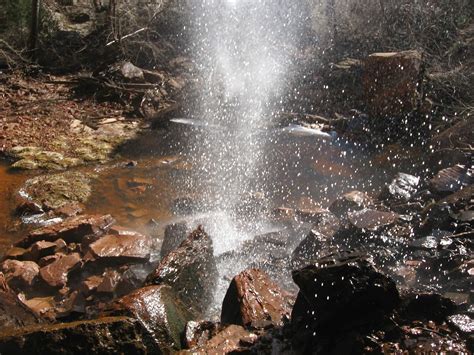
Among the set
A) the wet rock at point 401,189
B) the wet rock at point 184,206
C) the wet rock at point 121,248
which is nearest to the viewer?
the wet rock at point 121,248

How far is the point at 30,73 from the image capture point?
11.7 m

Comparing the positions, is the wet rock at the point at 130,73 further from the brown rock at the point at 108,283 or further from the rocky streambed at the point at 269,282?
the brown rock at the point at 108,283

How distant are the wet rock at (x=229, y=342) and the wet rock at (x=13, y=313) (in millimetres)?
1559

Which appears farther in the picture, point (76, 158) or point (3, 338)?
point (76, 158)

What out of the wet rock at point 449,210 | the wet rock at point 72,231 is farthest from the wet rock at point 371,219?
the wet rock at point 72,231

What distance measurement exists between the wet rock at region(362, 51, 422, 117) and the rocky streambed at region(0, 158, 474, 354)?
3223 mm

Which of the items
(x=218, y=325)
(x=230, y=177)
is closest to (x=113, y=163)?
(x=230, y=177)

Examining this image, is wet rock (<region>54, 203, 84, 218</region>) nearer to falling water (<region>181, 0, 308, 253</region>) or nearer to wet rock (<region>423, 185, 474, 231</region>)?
falling water (<region>181, 0, 308, 253</region>)

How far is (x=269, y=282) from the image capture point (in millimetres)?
4078

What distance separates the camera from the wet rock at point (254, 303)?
3592mm

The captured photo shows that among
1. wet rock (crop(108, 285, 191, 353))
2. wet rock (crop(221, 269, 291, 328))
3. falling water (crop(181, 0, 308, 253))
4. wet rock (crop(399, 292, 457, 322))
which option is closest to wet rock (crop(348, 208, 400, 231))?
falling water (crop(181, 0, 308, 253))

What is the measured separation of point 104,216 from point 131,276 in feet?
5.01

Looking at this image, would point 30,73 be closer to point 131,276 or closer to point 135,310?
point 131,276

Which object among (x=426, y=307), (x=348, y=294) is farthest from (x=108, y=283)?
(x=426, y=307)
